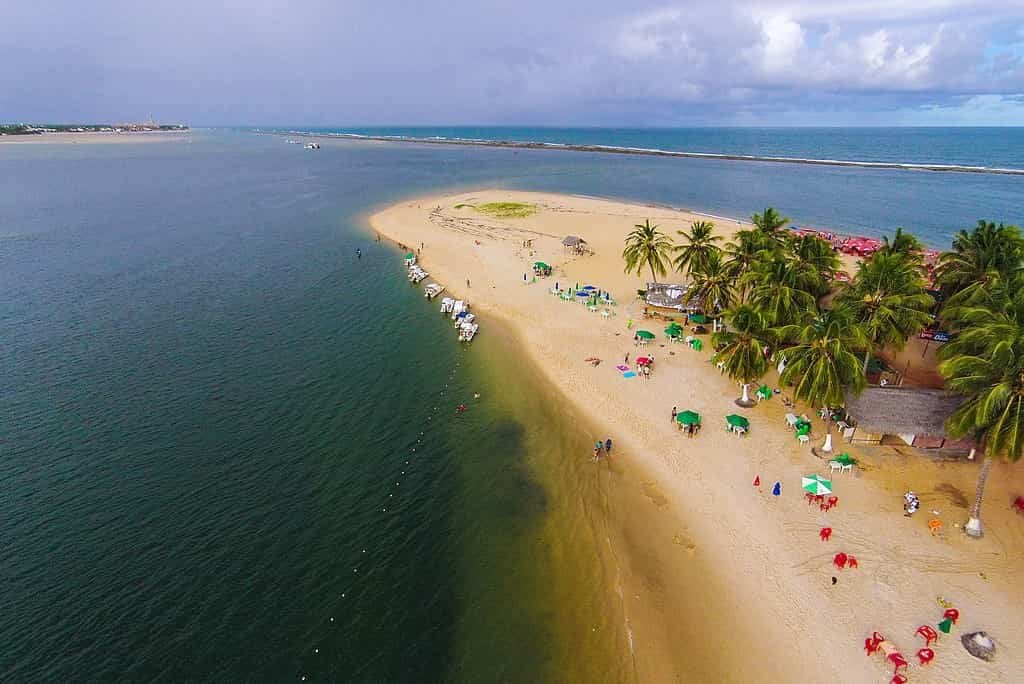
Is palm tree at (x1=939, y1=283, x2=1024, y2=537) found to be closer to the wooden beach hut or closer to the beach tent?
the wooden beach hut

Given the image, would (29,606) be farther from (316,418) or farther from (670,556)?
(670,556)

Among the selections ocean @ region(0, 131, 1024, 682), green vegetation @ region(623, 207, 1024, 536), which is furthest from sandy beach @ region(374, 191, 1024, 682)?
ocean @ region(0, 131, 1024, 682)

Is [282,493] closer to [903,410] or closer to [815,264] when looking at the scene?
[903,410]

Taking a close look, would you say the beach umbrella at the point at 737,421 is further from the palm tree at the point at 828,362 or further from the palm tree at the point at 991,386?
the palm tree at the point at 991,386

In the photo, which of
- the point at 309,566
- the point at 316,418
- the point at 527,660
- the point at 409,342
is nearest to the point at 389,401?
the point at 316,418

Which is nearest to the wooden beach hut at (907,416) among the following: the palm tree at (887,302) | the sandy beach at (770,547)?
the sandy beach at (770,547)

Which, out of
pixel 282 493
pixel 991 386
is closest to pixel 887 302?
pixel 991 386
